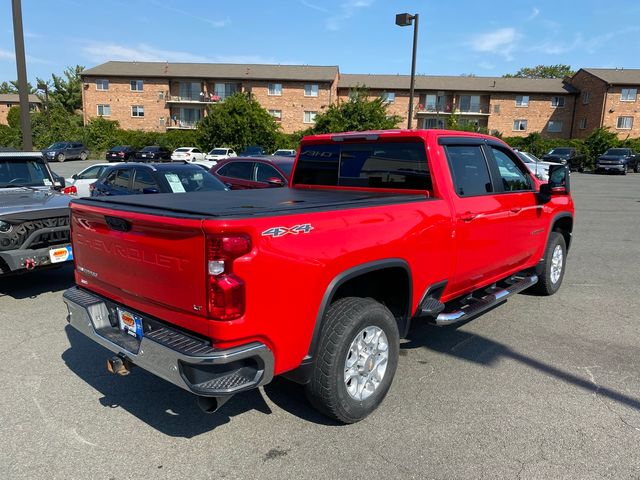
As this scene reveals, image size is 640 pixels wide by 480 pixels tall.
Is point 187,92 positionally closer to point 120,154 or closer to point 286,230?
point 120,154

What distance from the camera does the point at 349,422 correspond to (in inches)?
124

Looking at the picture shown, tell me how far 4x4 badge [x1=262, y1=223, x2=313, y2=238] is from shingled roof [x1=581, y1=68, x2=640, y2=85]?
5711 centimetres

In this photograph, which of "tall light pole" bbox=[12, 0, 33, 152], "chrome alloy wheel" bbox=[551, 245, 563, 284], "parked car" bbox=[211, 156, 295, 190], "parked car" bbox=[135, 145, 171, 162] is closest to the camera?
"chrome alloy wheel" bbox=[551, 245, 563, 284]

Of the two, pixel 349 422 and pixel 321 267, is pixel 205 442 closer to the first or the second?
pixel 349 422

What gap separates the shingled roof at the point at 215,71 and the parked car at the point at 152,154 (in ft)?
56.7

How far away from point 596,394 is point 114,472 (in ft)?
11.0

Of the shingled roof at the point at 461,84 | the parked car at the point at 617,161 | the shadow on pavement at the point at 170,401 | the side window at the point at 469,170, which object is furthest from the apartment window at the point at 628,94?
the shadow on pavement at the point at 170,401

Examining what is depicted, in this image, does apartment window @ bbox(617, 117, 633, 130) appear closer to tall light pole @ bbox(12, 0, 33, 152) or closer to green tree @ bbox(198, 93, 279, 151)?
green tree @ bbox(198, 93, 279, 151)

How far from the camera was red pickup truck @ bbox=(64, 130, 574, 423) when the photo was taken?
249 centimetres

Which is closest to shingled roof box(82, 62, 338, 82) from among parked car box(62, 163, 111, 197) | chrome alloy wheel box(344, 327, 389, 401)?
parked car box(62, 163, 111, 197)

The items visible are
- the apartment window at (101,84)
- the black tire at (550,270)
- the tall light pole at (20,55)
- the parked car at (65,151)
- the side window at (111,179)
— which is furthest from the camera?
the apartment window at (101,84)

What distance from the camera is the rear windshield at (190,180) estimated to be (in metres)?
8.86

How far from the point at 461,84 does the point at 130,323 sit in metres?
58.6

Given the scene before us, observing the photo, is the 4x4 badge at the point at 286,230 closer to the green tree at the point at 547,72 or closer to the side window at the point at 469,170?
the side window at the point at 469,170
